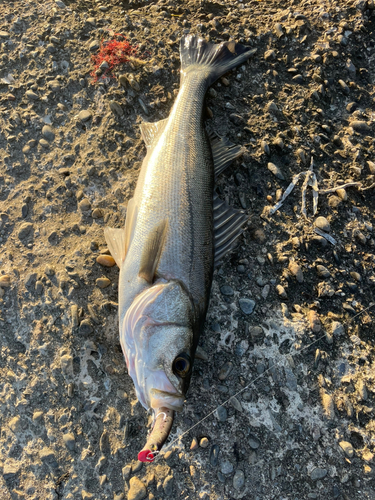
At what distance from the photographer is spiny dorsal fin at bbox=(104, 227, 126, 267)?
2.77 metres

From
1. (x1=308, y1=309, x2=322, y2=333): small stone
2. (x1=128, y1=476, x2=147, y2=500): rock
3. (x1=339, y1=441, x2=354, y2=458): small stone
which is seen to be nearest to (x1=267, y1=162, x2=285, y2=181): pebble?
(x1=308, y1=309, x2=322, y2=333): small stone

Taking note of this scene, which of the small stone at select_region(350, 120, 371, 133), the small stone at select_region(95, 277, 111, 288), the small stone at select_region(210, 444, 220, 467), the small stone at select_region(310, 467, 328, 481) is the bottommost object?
the small stone at select_region(310, 467, 328, 481)

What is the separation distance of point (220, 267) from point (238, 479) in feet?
5.58

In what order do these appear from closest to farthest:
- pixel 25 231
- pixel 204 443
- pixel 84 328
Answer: pixel 204 443, pixel 84 328, pixel 25 231

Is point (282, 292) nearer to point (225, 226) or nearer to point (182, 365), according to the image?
point (225, 226)

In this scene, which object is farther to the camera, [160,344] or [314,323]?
[314,323]

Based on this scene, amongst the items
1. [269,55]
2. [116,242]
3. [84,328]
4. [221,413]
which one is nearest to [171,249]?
[116,242]

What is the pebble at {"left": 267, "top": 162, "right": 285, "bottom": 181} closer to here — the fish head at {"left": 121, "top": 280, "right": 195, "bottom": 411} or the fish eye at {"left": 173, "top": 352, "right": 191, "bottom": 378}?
the fish head at {"left": 121, "top": 280, "right": 195, "bottom": 411}

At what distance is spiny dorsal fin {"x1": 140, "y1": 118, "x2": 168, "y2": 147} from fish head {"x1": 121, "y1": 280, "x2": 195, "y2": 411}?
1560 mm

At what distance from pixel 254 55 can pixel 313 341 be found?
3.36 metres

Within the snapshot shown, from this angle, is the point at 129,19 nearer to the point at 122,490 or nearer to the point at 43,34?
the point at 43,34

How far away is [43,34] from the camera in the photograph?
376 cm

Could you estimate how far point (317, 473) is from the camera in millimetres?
2424

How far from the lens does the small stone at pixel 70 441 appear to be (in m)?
2.48
